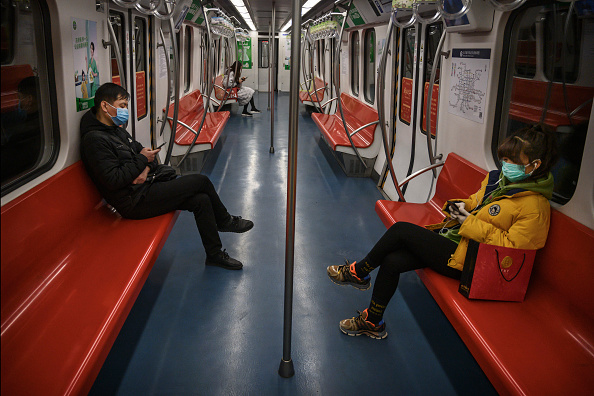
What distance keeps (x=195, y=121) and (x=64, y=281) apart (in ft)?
18.1

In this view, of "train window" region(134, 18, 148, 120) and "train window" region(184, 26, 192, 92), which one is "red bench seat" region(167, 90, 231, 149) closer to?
"train window" region(184, 26, 192, 92)

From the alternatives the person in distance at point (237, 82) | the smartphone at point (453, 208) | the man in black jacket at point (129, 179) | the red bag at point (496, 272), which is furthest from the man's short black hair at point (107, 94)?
the person in distance at point (237, 82)

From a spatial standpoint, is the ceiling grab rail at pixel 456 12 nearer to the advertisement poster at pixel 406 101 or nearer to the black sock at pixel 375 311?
the black sock at pixel 375 311

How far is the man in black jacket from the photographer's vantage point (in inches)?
110

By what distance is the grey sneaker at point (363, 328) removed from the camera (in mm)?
2639

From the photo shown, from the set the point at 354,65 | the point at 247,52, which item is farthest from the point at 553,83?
the point at 247,52

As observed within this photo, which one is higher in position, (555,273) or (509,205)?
(509,205)

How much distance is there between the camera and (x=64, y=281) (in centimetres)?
219

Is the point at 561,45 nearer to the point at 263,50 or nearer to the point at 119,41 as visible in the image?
the point at 119,41

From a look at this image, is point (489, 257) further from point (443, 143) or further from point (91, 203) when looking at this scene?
point (91, 203)

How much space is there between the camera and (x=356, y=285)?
2982 millimetres

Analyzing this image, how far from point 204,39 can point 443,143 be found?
7.13 metres

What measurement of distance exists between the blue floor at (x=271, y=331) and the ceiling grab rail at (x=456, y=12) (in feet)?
5.97

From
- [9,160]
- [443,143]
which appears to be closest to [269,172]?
[443,143]
